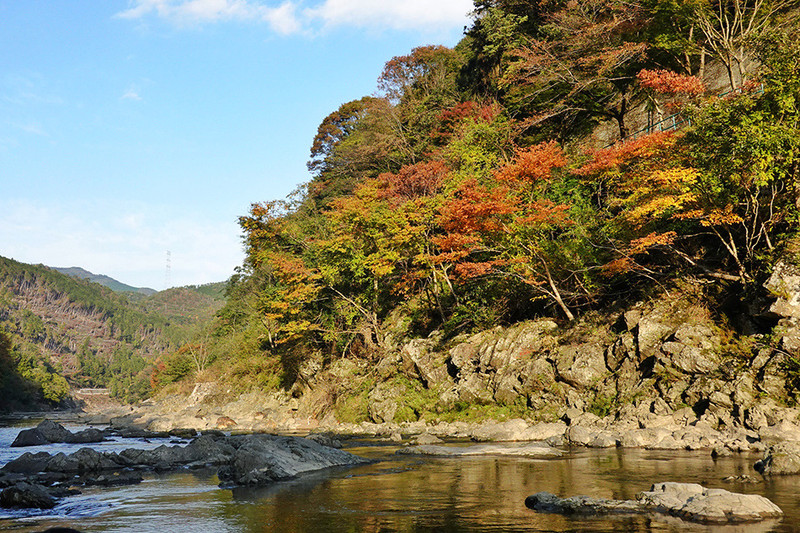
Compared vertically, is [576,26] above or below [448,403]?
above

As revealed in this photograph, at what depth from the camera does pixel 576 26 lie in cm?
3048

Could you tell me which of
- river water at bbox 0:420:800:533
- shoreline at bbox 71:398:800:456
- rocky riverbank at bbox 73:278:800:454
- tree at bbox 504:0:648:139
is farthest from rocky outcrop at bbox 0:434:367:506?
tree at bbox 504:0:648:139

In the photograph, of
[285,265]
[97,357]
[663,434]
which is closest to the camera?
[663,434]

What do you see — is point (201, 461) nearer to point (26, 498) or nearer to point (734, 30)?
point (26, 498)

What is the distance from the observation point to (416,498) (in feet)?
35.3

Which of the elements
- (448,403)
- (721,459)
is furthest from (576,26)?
(721,459)

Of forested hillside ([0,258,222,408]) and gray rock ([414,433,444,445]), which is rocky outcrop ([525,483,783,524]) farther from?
forested hillside ([0,258,222,408])

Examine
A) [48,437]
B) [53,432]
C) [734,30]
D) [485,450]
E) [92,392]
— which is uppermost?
[734,30]

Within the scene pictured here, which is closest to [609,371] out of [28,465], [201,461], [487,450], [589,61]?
[487,450]

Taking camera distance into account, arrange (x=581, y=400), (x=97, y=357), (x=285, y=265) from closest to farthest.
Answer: (x=581, y=400), (x=285, y=265), (x=97, y=357)

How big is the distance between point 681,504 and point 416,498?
184 inches

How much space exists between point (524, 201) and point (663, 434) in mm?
11960

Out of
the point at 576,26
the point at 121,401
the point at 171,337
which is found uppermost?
the point at 576,26

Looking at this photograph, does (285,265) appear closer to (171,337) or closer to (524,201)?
(524,201)
